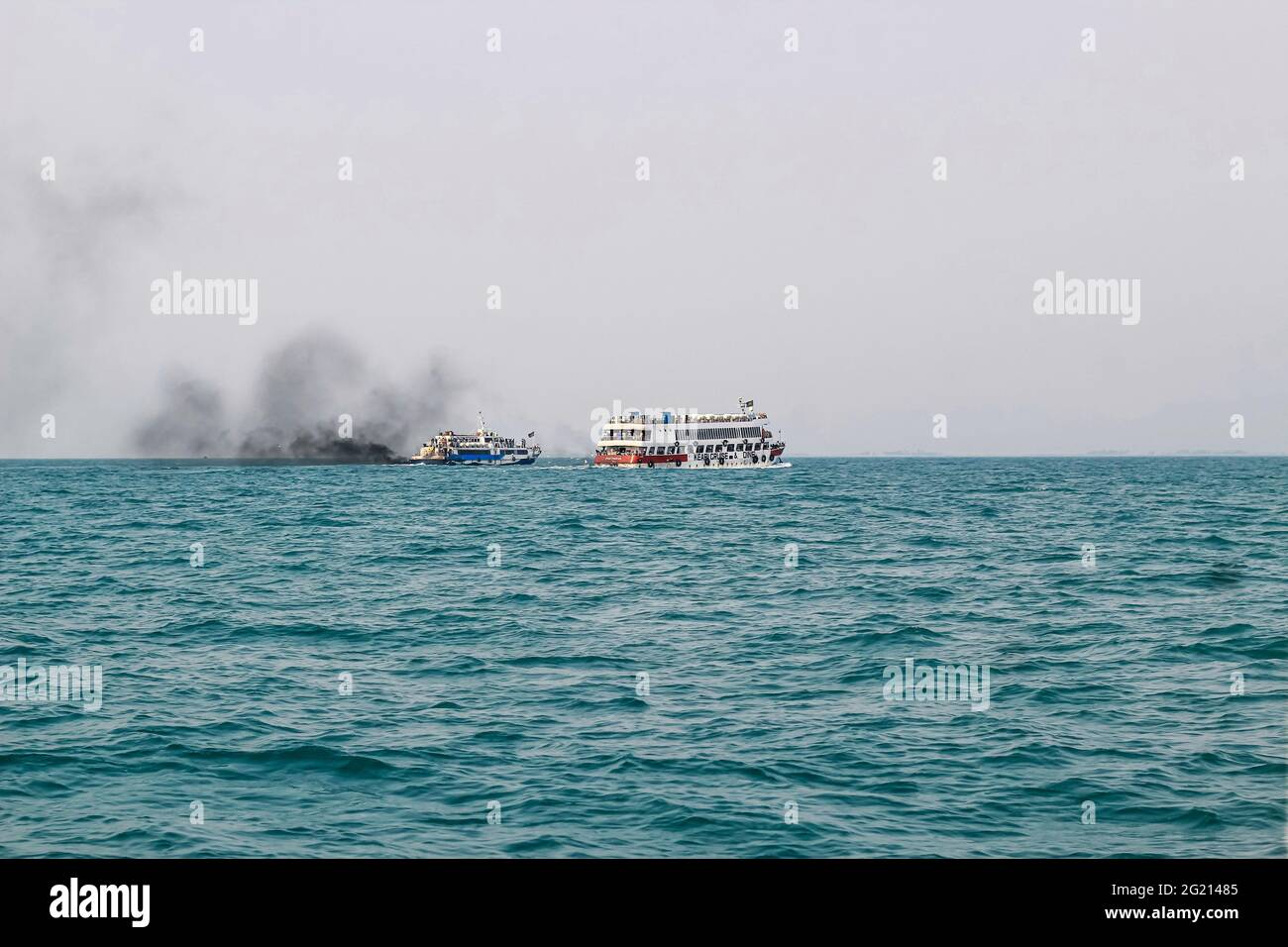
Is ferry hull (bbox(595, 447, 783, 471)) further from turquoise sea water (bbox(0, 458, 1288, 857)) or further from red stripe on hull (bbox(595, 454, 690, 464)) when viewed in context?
turquoise sea water (bbox(0, 458, 1288, 857))

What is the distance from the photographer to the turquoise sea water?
12859 millimetres

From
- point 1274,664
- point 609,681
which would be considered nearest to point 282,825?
point 609,681

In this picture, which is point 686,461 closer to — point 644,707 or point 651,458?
point 651,458

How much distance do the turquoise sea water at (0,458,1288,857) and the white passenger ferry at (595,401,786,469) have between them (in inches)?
5268

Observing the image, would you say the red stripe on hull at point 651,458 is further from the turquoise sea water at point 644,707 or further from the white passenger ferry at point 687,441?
the turquoise sea water at point 644,707

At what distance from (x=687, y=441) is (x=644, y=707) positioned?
6382 inches

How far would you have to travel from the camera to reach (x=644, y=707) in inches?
727

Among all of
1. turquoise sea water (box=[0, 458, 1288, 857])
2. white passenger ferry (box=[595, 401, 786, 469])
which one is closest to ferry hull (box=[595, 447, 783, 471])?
white passenger ferry (box=[595, 401, 786, 469])

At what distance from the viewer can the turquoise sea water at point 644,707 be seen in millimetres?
12859

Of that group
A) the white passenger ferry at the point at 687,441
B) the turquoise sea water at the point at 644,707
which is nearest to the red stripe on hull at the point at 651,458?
the white passenger ferry at the point at 687,441

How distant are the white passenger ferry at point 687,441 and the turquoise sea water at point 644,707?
133796 mm

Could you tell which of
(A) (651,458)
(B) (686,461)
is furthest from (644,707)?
(A) (651,458)

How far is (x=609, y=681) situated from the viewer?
20656 mm
